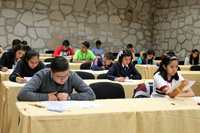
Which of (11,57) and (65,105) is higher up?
(11,57)

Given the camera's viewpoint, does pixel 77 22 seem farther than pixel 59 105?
Yes

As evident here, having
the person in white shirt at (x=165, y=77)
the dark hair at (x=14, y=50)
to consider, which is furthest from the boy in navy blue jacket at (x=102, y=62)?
the person in white shirt at (x=165, y=77)

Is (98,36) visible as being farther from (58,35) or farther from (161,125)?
(161,125)

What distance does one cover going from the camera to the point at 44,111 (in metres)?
1.98

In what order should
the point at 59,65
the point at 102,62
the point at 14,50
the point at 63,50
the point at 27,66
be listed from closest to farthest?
the point at 59,65 < the point at 27,66 < the point at 14,50 < the point at 102,62 < the point at 63,50

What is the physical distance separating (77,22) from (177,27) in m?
4.11

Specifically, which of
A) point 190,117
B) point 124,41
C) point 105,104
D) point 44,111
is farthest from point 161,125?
point 124,41

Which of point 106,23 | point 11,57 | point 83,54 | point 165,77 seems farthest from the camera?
point 106,23

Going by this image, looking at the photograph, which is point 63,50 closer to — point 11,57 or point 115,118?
point 11,57

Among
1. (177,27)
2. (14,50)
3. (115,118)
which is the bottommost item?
(115,118)

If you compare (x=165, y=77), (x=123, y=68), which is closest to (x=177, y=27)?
(x=123, y=68)

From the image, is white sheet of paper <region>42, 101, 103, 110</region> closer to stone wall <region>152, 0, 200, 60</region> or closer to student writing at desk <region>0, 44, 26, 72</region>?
student writing at desk <region>0, 44, 26, 72</region>

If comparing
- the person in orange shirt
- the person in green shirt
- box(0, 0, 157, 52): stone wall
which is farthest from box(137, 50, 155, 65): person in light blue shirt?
box(0, 0, 157, 52): stone wall

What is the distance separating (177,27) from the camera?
10531 mm
